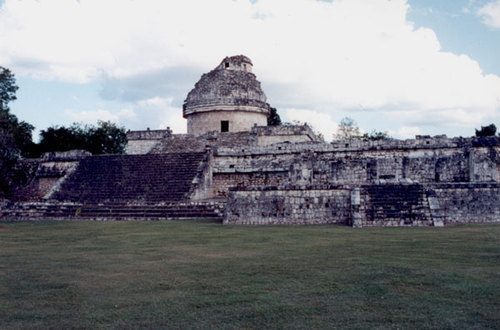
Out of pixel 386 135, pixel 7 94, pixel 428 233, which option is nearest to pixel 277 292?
pixel 428 233

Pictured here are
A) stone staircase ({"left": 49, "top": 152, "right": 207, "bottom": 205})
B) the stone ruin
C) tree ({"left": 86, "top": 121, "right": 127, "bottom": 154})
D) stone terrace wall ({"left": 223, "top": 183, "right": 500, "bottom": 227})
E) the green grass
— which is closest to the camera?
the green grass

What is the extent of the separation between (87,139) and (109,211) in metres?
23.5

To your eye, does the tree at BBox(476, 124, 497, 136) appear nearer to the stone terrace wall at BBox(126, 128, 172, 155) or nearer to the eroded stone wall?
the eroded stone wall

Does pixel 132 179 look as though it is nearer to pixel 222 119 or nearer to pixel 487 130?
pixel 222 119

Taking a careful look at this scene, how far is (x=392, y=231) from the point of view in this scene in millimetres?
10398

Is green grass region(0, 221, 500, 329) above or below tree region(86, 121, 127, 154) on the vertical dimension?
below

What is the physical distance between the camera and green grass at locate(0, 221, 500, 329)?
392 cm

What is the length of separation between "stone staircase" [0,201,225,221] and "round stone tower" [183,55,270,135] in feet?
32.1

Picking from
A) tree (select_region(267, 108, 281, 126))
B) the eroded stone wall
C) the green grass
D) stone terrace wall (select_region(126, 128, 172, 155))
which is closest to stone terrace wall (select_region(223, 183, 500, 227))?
the green grass

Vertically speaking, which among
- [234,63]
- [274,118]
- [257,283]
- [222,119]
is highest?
[234,63]

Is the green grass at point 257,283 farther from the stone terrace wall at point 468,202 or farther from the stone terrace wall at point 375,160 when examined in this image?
the stone terrace wall at point 375,160

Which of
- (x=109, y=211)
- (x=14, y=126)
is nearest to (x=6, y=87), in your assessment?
(x=14, y=126)

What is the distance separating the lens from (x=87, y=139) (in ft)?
125

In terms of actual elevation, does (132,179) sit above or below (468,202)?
above
